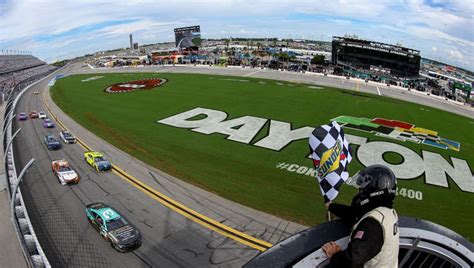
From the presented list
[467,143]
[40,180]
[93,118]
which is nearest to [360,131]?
[467,143]

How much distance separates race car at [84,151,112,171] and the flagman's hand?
20.7 meters

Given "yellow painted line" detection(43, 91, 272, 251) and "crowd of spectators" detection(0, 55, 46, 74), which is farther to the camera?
"crowd of spectators" detection(0, 55, 46, 74)

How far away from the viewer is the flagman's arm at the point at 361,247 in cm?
356

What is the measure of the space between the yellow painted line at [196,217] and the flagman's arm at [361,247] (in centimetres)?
1000

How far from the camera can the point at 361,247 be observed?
140 inches

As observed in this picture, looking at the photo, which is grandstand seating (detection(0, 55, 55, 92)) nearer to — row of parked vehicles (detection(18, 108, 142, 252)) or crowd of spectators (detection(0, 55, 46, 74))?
crowd of spectators (detection(0, 55, 46, 74))

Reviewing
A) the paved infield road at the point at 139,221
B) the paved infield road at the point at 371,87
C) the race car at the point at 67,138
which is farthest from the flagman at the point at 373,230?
the paved infield road at the point at 371,87

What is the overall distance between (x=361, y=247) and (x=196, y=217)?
13.0 meters

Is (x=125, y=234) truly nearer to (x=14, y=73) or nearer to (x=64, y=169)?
(x=64, y=169)

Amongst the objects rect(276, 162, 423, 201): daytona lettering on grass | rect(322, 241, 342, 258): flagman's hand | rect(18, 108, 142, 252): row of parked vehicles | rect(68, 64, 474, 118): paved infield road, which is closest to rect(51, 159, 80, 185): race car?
rect(18, 108, 142, 252): row of parked vehicles

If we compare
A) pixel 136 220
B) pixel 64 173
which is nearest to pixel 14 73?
pixel 64 173

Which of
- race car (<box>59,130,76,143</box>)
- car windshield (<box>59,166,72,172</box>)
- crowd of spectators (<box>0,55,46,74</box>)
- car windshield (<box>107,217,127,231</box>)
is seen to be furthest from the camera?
crowd of spectators (<box>0,55,46,74</box>)

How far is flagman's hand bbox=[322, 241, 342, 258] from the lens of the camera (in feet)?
12.5

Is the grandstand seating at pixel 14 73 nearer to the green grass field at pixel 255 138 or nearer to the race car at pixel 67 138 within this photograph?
the green grass field at pixel 255 138
